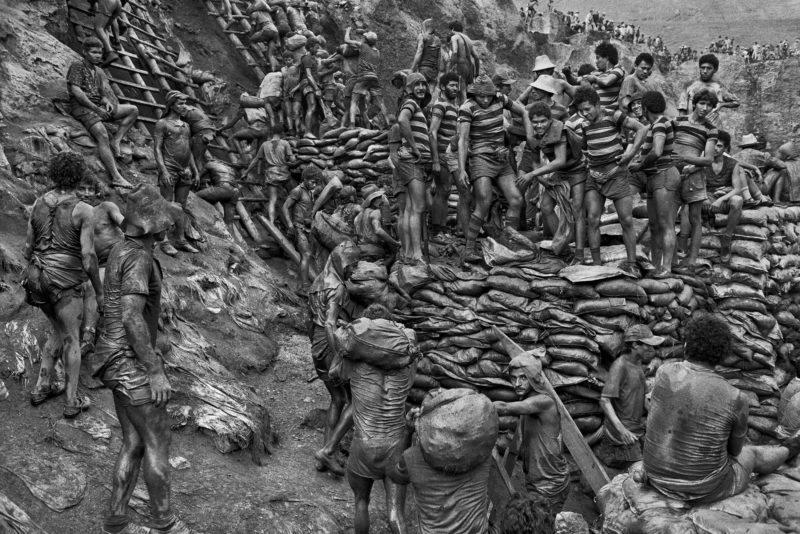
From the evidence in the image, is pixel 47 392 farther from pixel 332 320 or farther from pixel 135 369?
pixel 332 320

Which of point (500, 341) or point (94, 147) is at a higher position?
point (94, 147)

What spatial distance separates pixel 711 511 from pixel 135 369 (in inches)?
137

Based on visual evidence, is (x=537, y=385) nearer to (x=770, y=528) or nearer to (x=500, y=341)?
(x=500, y=341)

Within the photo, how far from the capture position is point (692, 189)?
8.42m

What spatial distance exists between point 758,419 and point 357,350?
4650mm

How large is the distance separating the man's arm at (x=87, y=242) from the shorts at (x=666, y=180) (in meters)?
6.02

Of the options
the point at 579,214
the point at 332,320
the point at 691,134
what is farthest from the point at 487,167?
the point at 332,320

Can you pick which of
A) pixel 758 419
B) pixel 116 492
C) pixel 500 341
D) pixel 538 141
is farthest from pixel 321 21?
pixel 116 492

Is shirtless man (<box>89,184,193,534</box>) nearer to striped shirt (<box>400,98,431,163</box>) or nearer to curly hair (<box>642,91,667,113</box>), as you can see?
striped shirt (<box>400,98,431,163</box>)

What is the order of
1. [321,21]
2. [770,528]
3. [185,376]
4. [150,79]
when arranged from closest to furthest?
[770,528] < [185,376] < [150,79] < [321,21]

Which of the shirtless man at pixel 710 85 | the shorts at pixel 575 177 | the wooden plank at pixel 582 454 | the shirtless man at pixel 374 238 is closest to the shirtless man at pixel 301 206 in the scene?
the shirtless man at pixel 374 238

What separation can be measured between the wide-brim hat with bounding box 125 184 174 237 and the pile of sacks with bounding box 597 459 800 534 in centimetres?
331

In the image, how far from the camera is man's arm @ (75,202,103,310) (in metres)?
5.70

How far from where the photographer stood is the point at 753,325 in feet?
26.7
